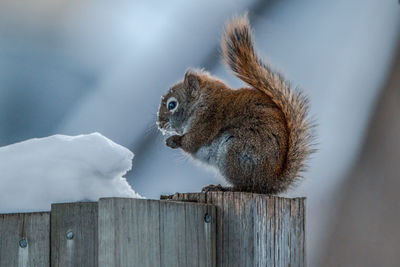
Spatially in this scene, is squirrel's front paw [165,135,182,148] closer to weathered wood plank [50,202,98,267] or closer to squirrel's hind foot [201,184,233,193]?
squirrel's hind foot [201,184,233,193]

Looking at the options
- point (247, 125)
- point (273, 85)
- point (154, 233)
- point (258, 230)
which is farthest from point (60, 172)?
point (273, 85)

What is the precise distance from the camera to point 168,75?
2.61 meters

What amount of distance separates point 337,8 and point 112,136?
1438 millimetres

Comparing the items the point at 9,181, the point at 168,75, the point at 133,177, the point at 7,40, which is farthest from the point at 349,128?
the point at 9,181

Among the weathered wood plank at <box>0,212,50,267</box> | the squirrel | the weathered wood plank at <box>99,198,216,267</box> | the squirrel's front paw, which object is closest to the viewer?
the weathered wood plank at <box>99,198,216,267</box>

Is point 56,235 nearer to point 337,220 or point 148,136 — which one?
point 148,136

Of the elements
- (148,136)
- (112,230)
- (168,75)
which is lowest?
(112,230)

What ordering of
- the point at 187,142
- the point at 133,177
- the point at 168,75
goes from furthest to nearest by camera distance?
the point at 168,75, the point at 133,177, the point at 187,142

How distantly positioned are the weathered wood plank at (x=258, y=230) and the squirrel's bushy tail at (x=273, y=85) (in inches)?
15.8

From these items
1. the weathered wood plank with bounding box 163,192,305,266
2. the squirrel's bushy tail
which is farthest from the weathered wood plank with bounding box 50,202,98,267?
the squirrel's bushy tail

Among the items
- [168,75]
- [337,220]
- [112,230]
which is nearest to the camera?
[112,230]

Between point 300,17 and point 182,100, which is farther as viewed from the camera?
point 300,17

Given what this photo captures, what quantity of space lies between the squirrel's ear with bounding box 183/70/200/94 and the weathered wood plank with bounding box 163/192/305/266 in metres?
0.79

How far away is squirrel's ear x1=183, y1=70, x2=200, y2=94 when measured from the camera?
2.10 metres
